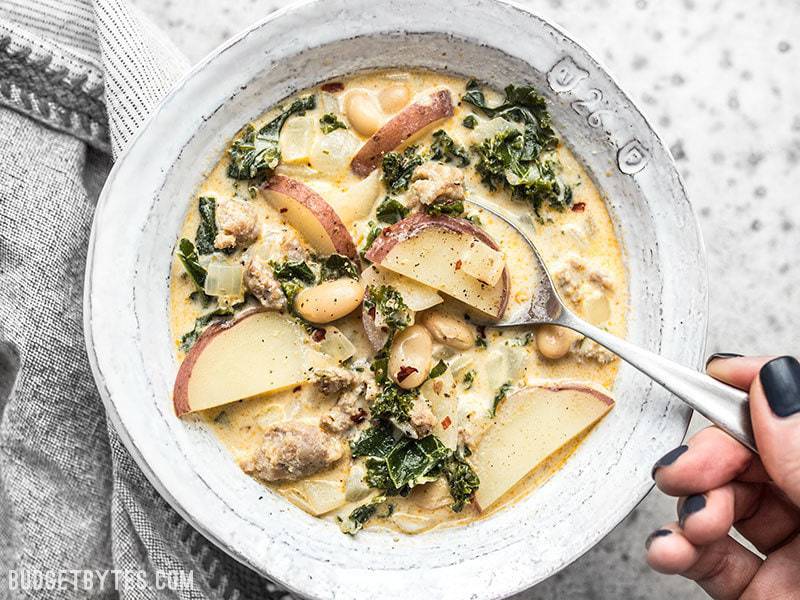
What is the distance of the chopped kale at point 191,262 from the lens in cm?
304

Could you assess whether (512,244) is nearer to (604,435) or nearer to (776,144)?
(604,435)

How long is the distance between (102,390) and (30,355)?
58 cm

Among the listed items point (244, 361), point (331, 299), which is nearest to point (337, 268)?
point (331, 299)

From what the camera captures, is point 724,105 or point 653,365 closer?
point 653,365

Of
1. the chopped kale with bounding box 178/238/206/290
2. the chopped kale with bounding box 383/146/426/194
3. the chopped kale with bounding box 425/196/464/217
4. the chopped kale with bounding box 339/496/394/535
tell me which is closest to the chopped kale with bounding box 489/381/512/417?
the chopped kale with bounding box 339/496/394/535

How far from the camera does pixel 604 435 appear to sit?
122 inches

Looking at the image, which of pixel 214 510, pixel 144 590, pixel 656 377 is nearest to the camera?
pixel 656 377

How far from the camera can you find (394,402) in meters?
2.92

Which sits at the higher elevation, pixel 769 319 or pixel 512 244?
pixel 512 244

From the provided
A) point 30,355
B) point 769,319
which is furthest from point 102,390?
point 769,319

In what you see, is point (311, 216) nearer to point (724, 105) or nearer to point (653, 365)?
point (653, 365)

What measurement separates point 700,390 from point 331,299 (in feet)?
4.16

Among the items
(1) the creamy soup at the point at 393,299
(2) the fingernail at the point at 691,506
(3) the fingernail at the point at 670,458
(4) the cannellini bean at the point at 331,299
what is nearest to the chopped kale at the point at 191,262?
(1) the creamy soup at the point at 393,299

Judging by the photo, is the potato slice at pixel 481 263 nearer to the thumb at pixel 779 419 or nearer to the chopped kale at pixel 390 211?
the chopped kale at pixel 390 211
